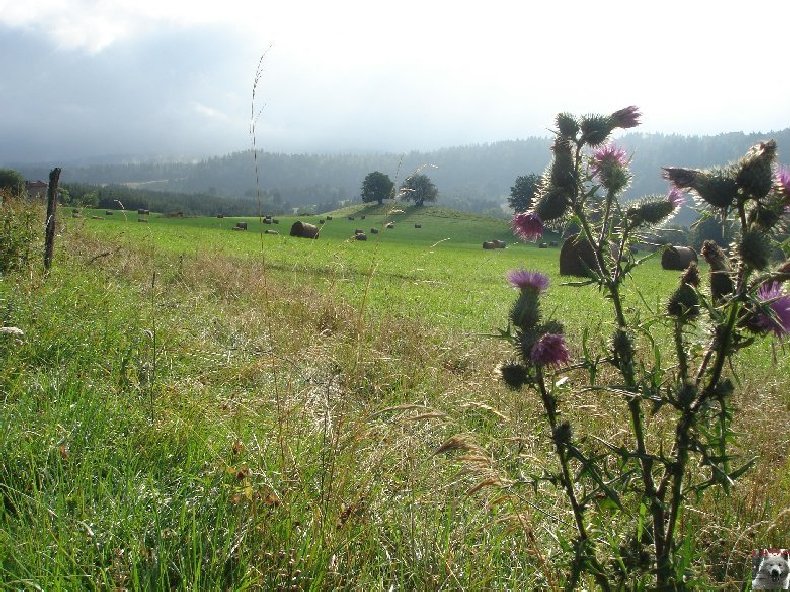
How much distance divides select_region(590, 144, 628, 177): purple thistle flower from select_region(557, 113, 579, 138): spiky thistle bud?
12 cm

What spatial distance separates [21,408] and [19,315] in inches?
83.9

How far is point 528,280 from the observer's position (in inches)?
83.9

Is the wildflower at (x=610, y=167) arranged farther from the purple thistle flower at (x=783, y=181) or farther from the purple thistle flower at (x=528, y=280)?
the purple thistle flower at (x=783, y=181)

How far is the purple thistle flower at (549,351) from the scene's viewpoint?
71.4 inches

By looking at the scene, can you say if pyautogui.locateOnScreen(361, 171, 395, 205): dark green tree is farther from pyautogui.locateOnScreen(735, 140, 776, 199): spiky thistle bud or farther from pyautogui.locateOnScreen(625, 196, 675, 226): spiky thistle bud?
pyautogui.locateOnScreen(735, 140, 776, 199): spiky thistle bud

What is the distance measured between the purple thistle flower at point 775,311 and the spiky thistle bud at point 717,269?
0.29ft

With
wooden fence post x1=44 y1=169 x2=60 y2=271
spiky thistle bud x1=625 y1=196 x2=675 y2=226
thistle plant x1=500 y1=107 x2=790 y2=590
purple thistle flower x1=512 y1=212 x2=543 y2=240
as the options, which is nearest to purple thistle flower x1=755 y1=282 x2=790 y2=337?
thistle plant x1=500 y1=107 x2=790 y2=590

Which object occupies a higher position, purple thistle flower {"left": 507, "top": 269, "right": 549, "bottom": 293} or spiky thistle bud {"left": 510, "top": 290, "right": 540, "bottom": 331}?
A: purple thistle flower {"left": 507, "top": 269, "right": 549, "bottom": 293}

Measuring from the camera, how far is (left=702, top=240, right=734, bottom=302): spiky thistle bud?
173 centimetres

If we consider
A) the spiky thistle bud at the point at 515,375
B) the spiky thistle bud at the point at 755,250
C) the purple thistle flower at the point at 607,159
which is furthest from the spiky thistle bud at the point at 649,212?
the spiky thistle bud at the point at 515,375
